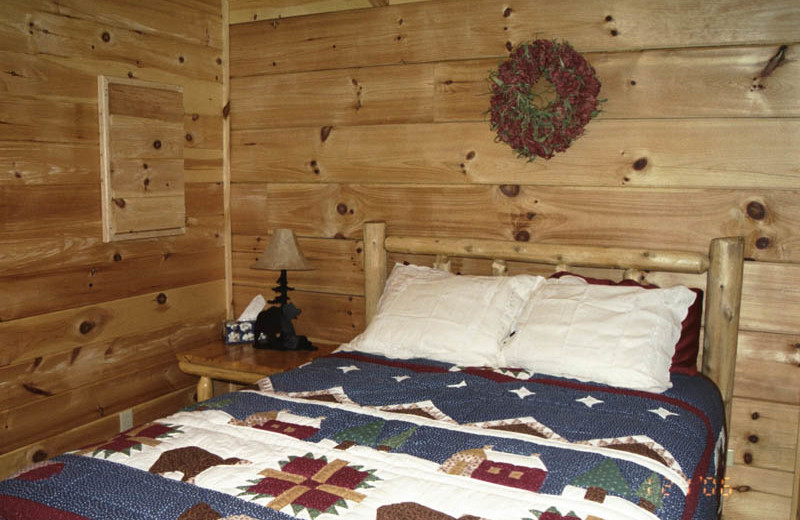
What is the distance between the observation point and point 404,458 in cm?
154

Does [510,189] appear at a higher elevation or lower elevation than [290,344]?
higher

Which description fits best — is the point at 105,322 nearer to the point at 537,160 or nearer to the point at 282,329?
the point at 282,329

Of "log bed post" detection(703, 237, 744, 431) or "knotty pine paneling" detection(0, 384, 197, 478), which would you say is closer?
"log bed post" detection(703, 237, 744, 431)

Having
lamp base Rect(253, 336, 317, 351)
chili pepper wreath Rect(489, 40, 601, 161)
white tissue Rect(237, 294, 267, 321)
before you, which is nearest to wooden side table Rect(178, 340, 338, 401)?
lamp base Rect(253, 336, 317, 351)

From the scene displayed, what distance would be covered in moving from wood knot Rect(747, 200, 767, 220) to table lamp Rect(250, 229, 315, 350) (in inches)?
67.4

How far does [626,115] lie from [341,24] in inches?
50.8

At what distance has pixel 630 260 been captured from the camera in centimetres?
241

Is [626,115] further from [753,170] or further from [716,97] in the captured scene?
[753,170]

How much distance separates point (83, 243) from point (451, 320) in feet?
4.68

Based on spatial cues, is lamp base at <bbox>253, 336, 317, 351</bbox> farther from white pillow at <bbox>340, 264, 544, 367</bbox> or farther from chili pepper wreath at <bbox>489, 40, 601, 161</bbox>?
chili pepper wreath at <bbox>489, 40, 601, 161</bbox>

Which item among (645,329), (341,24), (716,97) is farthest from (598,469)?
(341,24)

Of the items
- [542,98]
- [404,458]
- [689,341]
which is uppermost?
[542,98]

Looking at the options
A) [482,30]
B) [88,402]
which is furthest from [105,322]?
[482,30]

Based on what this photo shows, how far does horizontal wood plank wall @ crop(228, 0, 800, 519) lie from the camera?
7.57 feet
